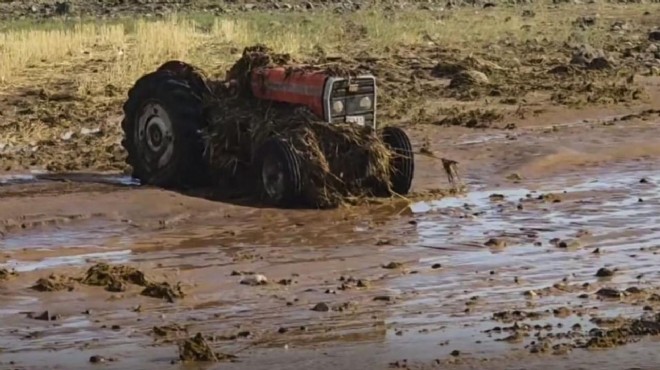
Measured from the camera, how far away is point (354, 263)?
35.5ft

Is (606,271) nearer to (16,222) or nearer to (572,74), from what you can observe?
(16,222)

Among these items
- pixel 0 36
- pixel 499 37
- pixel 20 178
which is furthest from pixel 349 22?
pixel 20 178

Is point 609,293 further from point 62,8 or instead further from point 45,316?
point 62,8

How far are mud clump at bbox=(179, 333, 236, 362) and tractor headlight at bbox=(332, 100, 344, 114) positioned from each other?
17.5 feet

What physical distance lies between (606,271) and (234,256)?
9.25 feet

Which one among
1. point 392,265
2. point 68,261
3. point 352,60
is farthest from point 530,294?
point 352,60

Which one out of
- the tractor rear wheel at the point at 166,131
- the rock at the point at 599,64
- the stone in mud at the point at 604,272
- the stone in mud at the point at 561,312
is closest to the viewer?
the stone in mud at the point at 561,312

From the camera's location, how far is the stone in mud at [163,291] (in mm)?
9570

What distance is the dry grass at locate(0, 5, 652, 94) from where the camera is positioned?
2391 cm

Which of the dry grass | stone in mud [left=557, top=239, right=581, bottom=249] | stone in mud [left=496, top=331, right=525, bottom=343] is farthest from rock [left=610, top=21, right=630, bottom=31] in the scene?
stone in mud [left=496, top=331, right=525, bottom=343]

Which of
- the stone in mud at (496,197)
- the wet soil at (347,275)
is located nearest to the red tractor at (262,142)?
the wet soil at (347,275)

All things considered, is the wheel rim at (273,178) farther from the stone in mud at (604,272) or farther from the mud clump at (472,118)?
the mud clump at (472,118)

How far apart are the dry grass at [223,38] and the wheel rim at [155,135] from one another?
24.5 feet

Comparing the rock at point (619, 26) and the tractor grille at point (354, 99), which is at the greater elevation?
the tractor grille at point (354, 99)
